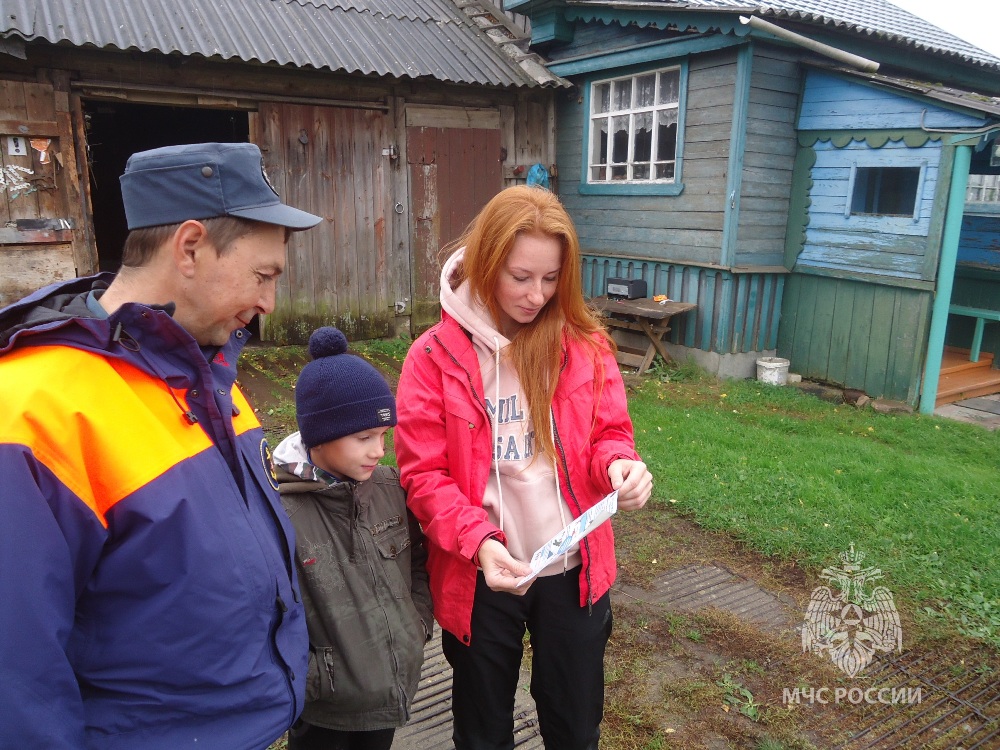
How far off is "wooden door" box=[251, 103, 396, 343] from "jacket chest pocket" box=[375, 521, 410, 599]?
6691 millimetres

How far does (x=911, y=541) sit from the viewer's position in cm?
407

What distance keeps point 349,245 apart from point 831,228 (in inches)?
211

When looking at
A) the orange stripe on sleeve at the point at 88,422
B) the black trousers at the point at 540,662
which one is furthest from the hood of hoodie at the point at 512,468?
the orange stripe on sleeve at the point at 88,422

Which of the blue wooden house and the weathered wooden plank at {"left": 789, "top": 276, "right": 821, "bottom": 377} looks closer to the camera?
the blue wooden house

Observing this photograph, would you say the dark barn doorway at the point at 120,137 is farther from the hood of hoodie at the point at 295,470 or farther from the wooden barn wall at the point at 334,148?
the hood of hoodie at the point at 295,470

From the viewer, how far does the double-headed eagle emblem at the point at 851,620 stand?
322 cm

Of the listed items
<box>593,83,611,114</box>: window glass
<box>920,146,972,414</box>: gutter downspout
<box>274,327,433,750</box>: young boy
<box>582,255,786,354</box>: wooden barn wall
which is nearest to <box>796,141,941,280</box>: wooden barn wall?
<box>920,146,972,414</box>: gutter downspout

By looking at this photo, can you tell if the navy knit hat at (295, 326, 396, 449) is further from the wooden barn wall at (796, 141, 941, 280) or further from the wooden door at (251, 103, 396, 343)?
the wooden door at (251, 103, 396, 343)

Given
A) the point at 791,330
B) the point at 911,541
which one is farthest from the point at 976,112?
the point at 911,541

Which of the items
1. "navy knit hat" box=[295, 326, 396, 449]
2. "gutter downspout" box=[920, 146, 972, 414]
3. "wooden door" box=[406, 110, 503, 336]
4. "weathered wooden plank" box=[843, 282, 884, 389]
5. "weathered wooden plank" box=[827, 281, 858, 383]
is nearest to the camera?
"navy knit hat" box=[295, 326, 396, 449]

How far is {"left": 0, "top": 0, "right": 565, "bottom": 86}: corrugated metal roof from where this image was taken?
22.0 ft

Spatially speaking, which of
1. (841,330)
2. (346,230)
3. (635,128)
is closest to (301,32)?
(346,230)

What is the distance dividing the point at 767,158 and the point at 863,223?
117 cm

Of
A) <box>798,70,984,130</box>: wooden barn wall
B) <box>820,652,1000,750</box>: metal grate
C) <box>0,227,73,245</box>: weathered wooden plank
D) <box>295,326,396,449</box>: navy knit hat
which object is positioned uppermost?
<box>798,70,984,130</box>: wooden barn wall
